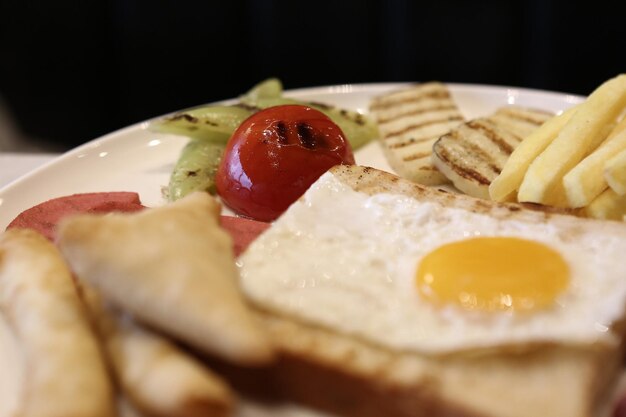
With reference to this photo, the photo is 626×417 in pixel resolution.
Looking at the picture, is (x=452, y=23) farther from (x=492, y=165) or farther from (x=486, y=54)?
(x=492, y=165)

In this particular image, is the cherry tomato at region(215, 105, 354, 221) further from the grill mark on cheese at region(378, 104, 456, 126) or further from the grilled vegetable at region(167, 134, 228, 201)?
the grill mark on cheese at region(378, 104, 456, 126)

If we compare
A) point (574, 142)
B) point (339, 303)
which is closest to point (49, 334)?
point (339, 303)

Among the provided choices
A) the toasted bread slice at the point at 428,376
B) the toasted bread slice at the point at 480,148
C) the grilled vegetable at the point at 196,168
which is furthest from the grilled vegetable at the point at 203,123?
the toasted bread slice at the point at 428,376

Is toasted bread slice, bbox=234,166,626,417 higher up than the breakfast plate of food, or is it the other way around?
the breakfast plate of food

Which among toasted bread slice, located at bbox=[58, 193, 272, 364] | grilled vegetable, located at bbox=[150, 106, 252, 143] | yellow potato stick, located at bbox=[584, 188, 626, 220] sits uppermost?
toasted bread slice, located at bbox=[58, 193, 272, 364]

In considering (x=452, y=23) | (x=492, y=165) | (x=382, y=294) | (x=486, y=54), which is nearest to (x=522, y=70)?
(x=486, y=54)

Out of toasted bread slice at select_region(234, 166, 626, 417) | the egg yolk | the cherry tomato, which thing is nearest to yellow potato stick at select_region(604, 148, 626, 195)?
the egg yolk

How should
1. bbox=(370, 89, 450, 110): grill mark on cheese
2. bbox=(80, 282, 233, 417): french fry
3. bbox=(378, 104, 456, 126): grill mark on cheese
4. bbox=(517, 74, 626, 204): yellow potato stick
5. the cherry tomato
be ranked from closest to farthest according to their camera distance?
bbox=(80, 282, 233, 417): french fry < bbox=(517, 74, 626, 204): yellow potato stick < the cherry tomato < bbox=(378, 104, 456, 126): grill mark on cheese < bbox=(370, 89, 450, 110): grill mark on cheese

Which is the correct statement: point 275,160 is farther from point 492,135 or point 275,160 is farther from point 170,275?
point 170,275
